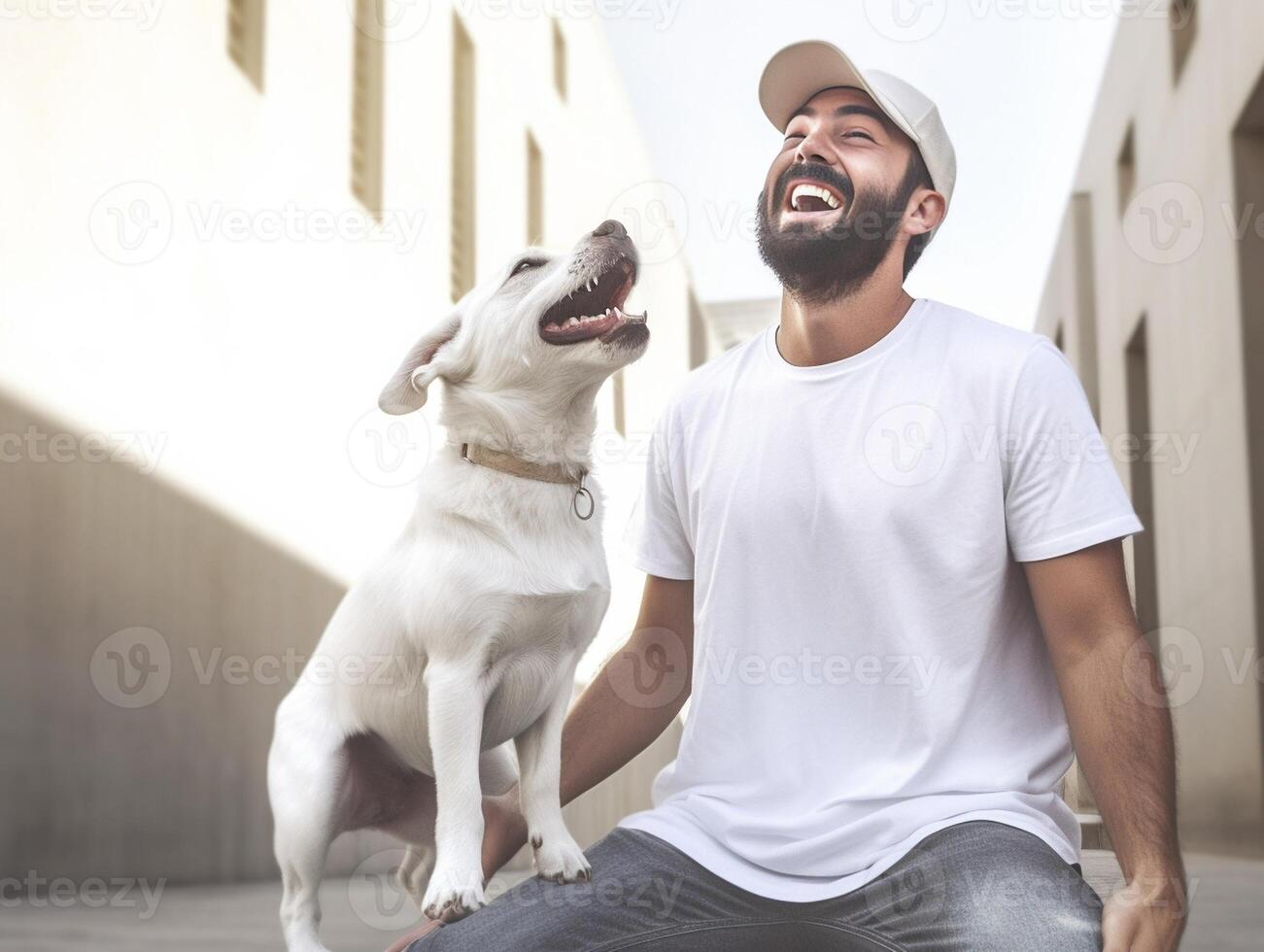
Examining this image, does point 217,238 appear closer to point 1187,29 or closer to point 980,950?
point 980,950

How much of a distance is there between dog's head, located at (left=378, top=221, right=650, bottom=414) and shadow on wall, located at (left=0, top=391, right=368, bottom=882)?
Result: 12.6 feet

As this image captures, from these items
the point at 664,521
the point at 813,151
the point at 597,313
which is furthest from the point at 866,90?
the point at 664,521

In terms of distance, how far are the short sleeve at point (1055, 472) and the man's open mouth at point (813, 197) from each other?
46cm

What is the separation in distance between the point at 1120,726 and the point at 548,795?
906 mm

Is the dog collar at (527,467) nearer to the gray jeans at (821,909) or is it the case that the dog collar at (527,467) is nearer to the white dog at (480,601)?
the white dog at (480,601)

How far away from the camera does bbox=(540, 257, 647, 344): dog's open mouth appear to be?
218cm

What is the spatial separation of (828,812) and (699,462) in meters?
0.69

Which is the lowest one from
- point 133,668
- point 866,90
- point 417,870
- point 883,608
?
point 133,668

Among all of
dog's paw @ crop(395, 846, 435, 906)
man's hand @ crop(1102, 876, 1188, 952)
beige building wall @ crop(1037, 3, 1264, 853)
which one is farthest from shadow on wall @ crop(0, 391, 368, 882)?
beige building wall @ crop(1037, 3, 1264, 853)

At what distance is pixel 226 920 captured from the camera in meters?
A: 4.98

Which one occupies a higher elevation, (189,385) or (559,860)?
(189,385)

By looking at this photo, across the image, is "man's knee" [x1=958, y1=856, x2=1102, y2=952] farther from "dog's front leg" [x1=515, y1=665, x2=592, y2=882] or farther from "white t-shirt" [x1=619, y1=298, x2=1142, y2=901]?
"dog's front leg" [x1=515, y1=665, x2=592, y2=882]

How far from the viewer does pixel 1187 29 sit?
1217 cm

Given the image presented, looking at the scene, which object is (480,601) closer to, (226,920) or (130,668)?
(226,920)
